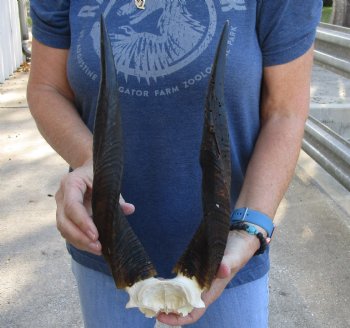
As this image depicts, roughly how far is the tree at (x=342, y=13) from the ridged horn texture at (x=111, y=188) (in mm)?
11728

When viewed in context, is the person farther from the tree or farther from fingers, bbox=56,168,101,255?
the tree

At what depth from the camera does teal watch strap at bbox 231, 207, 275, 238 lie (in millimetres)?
1579

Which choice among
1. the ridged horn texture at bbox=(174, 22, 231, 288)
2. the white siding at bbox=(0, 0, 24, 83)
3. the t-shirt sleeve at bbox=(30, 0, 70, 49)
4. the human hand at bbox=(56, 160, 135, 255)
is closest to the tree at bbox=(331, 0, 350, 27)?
the white siding at bbox=(0, 0, 24, 83)

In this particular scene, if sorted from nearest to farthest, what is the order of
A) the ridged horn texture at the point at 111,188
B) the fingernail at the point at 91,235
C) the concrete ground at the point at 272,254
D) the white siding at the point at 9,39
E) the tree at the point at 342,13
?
1. the ridged horn texture at the point at 111,188
2. the fingernail at the point at 91,235
3. the concrete ground at the point at 272,254
4. the white siding at the point at 9,39
5. the tree at the point at 342,13

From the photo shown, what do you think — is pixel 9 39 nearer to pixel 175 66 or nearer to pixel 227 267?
pixel 175 66

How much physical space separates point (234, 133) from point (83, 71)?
0.47 m

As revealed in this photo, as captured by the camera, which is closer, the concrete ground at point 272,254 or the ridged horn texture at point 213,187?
the ridged horn texture at point 213,187

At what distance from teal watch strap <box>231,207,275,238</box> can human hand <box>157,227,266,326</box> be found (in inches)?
1.6

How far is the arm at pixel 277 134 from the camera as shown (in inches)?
64.9

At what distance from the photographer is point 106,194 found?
3.84ft

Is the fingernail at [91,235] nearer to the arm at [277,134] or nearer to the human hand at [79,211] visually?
the human hand at [79,211]

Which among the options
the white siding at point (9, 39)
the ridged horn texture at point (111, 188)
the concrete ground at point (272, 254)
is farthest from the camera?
the white siding at point (9, 39)

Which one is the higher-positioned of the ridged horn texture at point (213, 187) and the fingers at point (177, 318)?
the ridged horn texture at point (213, 187)

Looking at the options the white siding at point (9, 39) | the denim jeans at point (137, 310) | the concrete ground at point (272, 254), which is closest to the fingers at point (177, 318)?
the denim jeans at point (137, 310)
